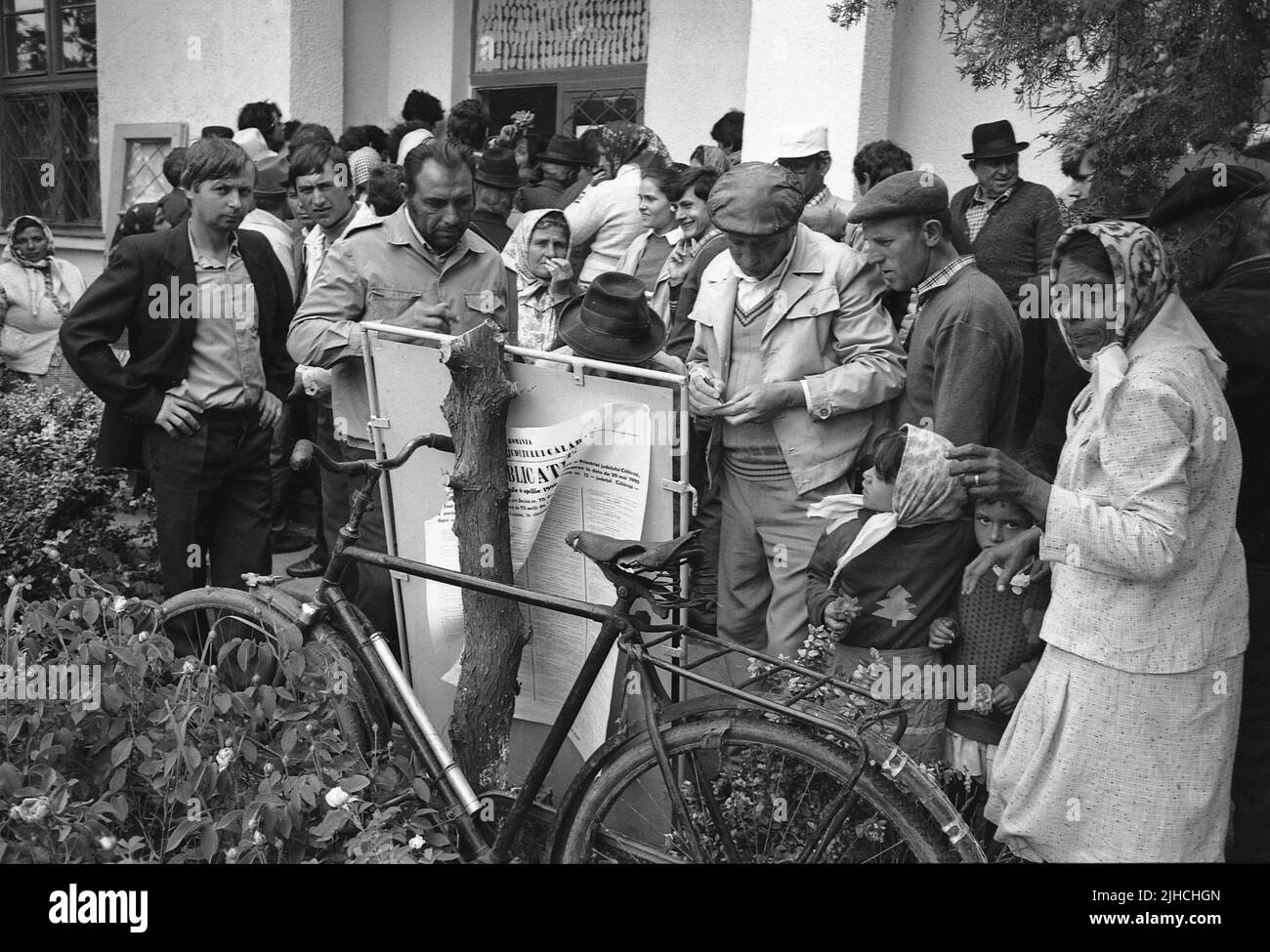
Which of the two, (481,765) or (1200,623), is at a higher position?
(1200,623)

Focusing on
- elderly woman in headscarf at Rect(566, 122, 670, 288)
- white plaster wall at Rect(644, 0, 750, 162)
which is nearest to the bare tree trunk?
elderly woman in headscarf at Rect(566, 122, 670, 288)

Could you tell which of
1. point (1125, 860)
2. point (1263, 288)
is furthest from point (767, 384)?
point (1125, 860)

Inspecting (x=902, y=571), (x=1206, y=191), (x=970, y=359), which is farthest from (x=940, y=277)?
(x=902, y=571)

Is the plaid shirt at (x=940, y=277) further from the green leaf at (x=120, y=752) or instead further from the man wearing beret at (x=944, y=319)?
the green leaf at (x=120, y=752)

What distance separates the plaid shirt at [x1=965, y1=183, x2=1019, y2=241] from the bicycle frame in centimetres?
322

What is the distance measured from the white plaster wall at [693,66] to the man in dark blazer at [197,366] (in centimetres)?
513

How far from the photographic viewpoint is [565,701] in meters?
3.19

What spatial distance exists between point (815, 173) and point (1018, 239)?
1024 millimetres

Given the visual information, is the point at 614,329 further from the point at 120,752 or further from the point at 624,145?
the point at 624,145

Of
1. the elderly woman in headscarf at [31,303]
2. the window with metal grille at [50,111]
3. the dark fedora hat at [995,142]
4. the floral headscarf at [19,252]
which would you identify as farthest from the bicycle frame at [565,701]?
the window with metal grille at [50,111]

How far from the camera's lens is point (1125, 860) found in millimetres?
2758

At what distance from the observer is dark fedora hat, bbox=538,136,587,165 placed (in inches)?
302
